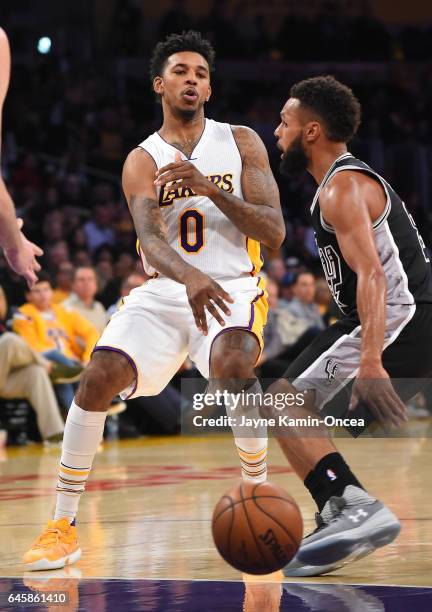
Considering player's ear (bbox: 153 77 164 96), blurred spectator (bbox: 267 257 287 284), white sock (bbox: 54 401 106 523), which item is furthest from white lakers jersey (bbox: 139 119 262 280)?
blurred spectator (bbox: 267 257 287 284)

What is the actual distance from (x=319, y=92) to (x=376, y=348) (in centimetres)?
127

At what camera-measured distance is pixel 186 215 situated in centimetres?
543

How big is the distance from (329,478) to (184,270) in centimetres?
106

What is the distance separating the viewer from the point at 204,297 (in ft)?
15.6

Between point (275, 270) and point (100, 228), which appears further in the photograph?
point (100, 228)

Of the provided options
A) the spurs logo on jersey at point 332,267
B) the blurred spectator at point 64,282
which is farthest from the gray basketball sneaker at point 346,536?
the blurred spectator at point 64,282

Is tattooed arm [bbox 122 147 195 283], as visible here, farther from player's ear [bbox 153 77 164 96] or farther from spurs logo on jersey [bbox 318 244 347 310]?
spurs logo on jersey [bbox 318 244 347 310]

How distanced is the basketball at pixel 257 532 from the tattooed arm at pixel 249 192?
55.0 inches

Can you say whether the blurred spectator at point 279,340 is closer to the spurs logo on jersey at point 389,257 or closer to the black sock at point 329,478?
the spurs logo on jersey at point 389,257

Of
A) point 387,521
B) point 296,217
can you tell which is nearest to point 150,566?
point 387,521

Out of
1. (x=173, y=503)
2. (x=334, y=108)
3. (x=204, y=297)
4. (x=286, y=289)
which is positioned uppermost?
(x=334, y=108)

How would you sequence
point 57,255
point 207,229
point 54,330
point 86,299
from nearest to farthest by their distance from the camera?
point 207,229
point 54,330
point 86,299
point 57,255

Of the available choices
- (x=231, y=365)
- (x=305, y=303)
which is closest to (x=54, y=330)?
(x=305, y=303)

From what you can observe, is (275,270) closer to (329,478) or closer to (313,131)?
(313,131)
